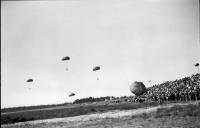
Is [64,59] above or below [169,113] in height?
above

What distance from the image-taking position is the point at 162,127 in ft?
60.1

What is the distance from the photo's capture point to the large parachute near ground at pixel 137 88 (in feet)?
223

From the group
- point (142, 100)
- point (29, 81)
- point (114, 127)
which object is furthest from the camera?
point (142, 100)

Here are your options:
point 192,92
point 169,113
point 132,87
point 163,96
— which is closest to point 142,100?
point 163,96

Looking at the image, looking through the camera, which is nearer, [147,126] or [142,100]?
[147,126]

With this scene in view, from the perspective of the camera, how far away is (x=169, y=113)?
24578 millimetres

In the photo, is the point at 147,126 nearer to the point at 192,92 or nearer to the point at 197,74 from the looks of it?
the point at 192,92

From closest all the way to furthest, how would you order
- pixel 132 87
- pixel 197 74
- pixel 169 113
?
pixel 169 113 < pixel 197 74 < pixel 132 87

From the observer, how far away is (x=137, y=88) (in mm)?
68875

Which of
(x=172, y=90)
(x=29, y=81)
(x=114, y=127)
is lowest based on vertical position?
(x=114, y=127)

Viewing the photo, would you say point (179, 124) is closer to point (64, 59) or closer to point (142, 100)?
point (64, 59)

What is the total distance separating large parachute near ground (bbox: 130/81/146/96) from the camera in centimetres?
6794

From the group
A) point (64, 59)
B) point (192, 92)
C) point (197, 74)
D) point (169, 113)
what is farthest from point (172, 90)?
point (169, 113)

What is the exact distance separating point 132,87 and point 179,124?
51565 millimetres
